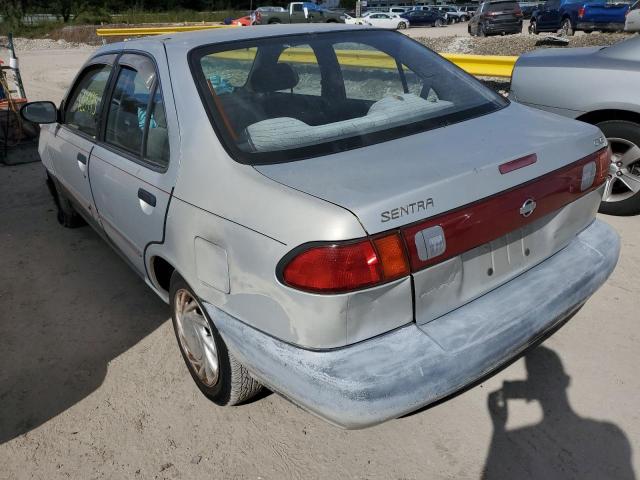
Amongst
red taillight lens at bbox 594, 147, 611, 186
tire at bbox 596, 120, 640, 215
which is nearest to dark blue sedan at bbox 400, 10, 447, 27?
tire at bbox 596, 120, 640, 215

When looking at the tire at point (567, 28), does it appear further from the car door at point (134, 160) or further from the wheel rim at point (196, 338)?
the wheel rim at point (196, 338)

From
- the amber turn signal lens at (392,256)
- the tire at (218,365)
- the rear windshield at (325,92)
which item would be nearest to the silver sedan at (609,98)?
the rear windshield at (325,92)

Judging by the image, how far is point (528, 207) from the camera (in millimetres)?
1972

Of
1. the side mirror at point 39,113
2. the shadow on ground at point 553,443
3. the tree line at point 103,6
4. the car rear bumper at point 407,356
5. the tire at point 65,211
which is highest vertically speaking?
the tree line at point 103,6

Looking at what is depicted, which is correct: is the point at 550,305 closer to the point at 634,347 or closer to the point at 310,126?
the point at 634,347

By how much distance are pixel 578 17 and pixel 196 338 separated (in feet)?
64.5

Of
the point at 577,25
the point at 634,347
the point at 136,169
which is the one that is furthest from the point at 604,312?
the point at 577,25

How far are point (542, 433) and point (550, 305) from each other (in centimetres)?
61

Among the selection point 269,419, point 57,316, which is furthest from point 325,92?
point 57,316

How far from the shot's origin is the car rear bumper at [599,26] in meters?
16.1

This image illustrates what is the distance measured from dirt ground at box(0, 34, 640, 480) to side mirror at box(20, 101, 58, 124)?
1296mm

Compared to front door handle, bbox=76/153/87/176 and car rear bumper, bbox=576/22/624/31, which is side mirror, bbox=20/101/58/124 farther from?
car rear bumper, bbox=576/22/624/31

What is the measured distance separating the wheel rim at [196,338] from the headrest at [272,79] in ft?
3.58

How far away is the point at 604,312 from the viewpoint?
10.0 feet
